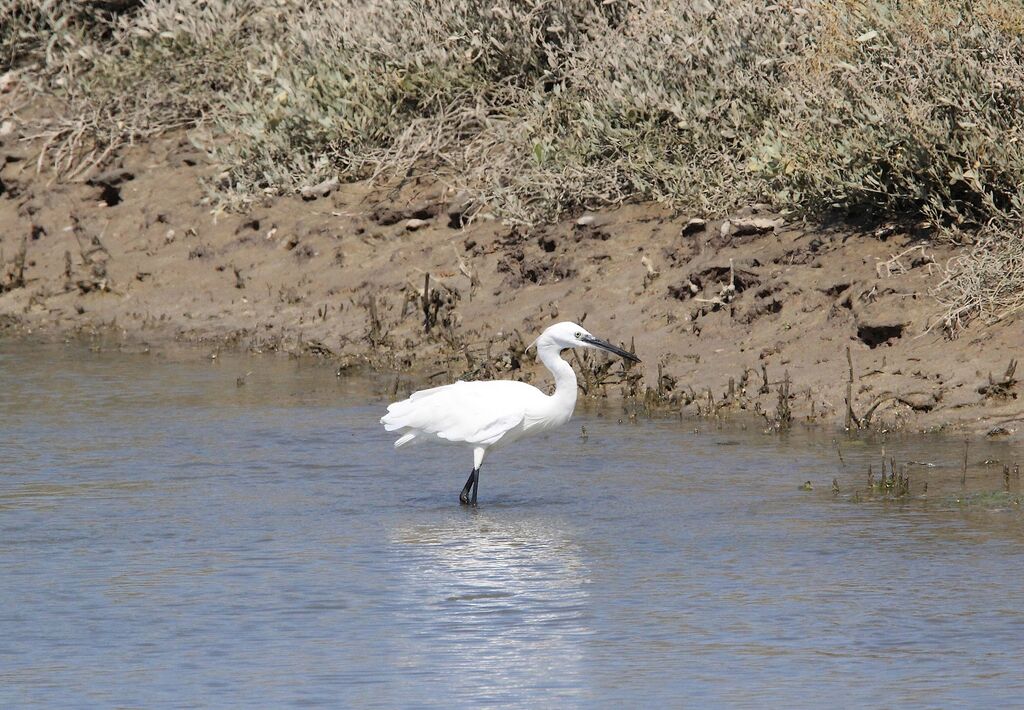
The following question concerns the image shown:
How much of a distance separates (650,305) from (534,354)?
39.0 inches

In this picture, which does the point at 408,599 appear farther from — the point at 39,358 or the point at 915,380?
the point at 39,358

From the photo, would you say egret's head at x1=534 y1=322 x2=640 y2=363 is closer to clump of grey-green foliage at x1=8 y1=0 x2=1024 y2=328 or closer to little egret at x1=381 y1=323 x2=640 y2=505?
little egret at x1=381 y1=323 x2=640 y2=505

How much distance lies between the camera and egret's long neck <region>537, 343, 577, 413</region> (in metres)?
9.68

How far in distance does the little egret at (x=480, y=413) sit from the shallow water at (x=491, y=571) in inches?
12.5

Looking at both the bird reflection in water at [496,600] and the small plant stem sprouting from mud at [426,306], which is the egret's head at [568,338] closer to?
the bird reflection in water at [496,600]

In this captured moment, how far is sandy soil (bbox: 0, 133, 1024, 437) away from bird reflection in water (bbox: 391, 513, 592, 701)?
3.09 m

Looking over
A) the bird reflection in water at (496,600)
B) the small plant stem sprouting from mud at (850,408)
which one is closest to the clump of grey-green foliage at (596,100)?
the small plant stem sprouting from mud at (850,408)

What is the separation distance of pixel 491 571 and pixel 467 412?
1.83 m

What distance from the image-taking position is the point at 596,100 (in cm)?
1495

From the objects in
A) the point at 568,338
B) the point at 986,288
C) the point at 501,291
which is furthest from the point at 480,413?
the point at 501,291

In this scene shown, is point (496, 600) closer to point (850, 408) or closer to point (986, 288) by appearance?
point (850, 408)

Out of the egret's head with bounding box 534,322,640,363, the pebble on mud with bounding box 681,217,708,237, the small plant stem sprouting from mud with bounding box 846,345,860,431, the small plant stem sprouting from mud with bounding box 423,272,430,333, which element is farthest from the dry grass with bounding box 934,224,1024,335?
the small plant stem sprouting from mud with bounding box 423,272,430,333

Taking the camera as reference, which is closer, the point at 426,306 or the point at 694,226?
the point at 694,226

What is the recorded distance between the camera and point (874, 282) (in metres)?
12.3
